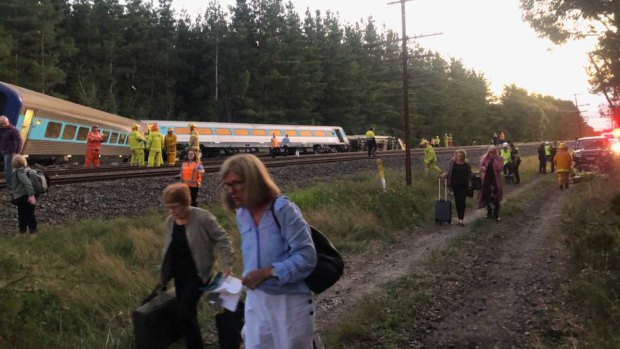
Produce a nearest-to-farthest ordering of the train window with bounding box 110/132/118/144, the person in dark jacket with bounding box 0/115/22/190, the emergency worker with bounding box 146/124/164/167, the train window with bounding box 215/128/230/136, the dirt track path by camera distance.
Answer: the dirt track path, the person in dark jacket with bounding box 0/115/22/190, the emergency worker with bounding box 146/124/164/167, the train window with bounding box 110/132/118/144, the train window with bounding box 215/128/230/136

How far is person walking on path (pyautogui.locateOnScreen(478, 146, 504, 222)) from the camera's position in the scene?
37.6ft

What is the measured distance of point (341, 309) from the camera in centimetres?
612

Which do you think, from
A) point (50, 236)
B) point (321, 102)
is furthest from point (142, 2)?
point (50, 236)

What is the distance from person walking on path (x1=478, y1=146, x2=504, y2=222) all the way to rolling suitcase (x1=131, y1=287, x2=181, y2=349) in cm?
863

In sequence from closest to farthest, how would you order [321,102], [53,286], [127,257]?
[53,286] < [127,257] < [321,102]

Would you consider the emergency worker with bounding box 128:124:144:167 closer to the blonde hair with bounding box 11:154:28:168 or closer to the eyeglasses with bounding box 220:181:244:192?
the blonde hair with bounding box 11:154:28:168

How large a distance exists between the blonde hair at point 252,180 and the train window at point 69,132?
64.5 feet

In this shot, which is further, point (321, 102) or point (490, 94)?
point (490, 94)

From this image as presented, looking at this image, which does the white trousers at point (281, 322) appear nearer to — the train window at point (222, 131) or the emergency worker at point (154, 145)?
the emergency worker at point (154, 145)

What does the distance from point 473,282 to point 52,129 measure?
57.2ft

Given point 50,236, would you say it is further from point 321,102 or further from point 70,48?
point 321,102

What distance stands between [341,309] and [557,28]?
62.2ft

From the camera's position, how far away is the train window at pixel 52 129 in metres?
18.8

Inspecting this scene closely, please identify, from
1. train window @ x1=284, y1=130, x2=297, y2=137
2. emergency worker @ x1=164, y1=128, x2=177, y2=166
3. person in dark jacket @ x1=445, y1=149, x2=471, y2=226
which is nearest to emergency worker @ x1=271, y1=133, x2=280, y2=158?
train window @ x1=284, y1=130, x2=297, y2=137
